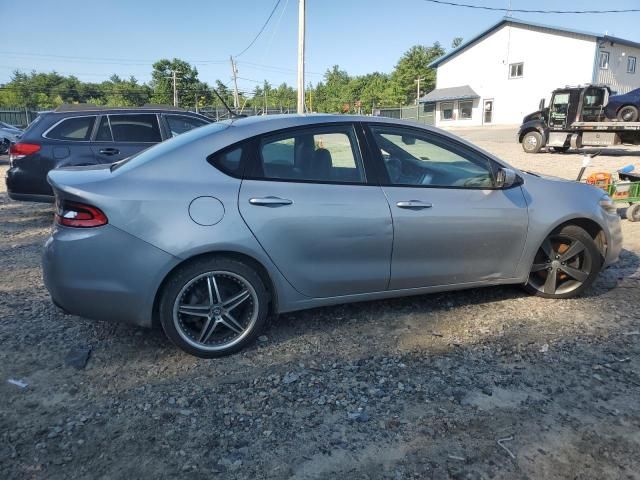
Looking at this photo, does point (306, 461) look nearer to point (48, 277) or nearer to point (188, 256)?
point (188, 256)

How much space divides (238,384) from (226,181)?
1.28 m

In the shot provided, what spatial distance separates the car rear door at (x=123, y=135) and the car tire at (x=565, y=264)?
221 inches

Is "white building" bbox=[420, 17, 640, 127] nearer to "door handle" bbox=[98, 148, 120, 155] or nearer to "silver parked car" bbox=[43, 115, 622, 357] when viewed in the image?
"door handle" bbox=[98, 148, 120, 155]

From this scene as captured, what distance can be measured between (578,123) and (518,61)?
23.5m

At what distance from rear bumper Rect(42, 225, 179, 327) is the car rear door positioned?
430 cm

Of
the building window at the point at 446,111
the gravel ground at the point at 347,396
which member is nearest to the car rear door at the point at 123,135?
the gravel ground at the point at 347,396

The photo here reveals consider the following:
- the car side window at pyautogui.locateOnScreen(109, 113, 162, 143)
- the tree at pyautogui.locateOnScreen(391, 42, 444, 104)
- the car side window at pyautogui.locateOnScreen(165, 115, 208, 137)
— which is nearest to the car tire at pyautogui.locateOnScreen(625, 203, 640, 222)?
the car side window at pyautogui.locateOnScreen(165, 115, 208, 137)

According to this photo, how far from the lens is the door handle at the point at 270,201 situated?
3.19 meters

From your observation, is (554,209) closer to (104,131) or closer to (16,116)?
(104,131)

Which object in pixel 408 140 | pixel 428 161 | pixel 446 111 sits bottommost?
pixel 428 161

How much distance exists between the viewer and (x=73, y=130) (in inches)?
275

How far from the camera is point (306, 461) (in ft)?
7.79

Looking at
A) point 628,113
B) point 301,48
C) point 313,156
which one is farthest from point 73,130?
Answer: point 628,113

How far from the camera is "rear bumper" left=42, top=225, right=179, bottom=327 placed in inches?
117
